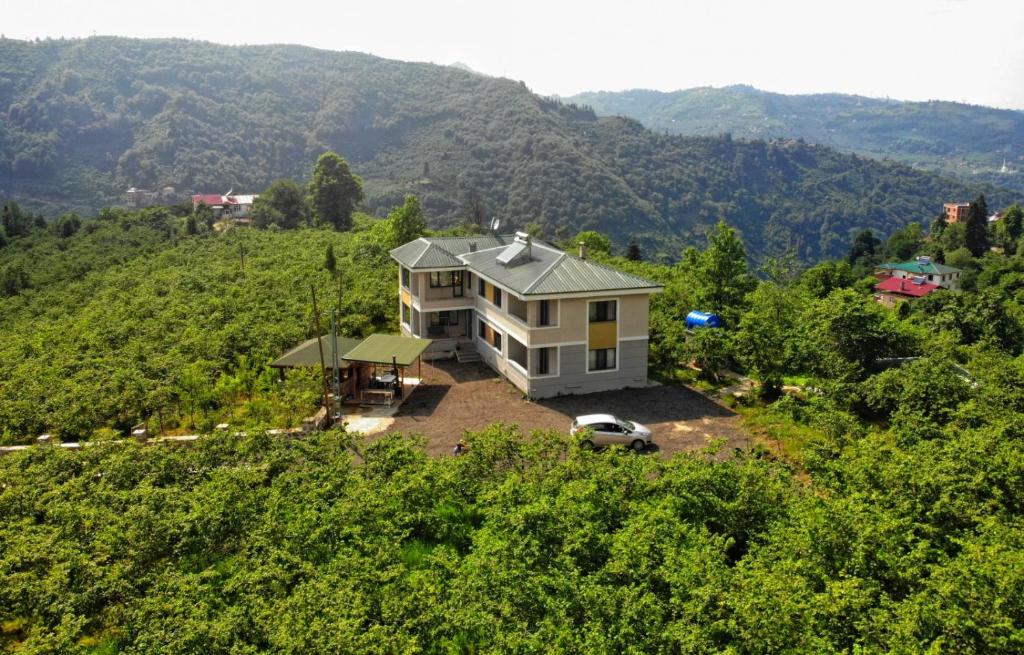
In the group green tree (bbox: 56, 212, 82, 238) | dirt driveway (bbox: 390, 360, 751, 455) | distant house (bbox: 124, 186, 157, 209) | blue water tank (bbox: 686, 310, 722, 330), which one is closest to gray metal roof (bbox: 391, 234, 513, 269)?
dirt driveway (bbox: 390, 360, 751, 455)

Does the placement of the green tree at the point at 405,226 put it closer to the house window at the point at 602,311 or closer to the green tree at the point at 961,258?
the house window at the point at 602,311

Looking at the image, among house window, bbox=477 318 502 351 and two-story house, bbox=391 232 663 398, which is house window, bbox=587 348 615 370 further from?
house window, bbox=477 318 502 351

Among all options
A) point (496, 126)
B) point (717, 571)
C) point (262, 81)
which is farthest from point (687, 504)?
point (262, 81)

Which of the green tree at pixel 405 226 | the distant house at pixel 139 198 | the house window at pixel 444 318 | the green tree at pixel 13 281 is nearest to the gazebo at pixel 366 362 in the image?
the house window at pixel 444 318

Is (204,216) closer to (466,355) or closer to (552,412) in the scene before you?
(466,355)

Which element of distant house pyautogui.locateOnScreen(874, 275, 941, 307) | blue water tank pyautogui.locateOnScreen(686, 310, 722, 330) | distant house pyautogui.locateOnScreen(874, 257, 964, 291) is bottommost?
distant house pyautogui.locateOnScreen(874, 275, 941, 307)

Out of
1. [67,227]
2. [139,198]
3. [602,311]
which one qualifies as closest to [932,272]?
[602,311]

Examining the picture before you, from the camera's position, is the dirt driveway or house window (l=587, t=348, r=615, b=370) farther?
house window (l=587, t=348, r=615, b=370)
